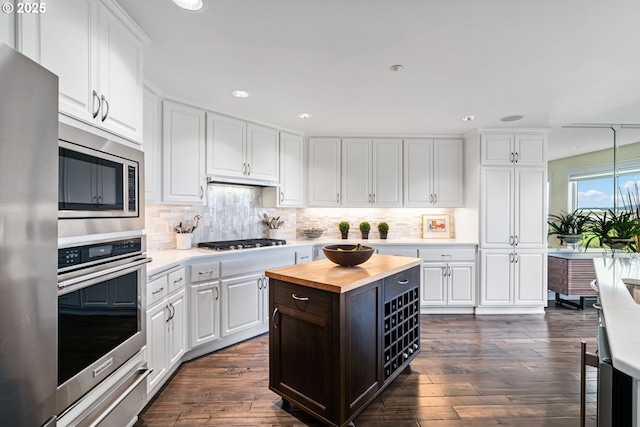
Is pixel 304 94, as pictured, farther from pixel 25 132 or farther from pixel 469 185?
pixel 469 185

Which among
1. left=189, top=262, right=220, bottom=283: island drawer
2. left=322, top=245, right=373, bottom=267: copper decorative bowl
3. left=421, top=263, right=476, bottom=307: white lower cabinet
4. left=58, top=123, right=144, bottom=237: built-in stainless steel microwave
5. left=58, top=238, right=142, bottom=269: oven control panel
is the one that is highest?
left=58, top=123, right=144, bottom=237: built-in stainless steel microwave

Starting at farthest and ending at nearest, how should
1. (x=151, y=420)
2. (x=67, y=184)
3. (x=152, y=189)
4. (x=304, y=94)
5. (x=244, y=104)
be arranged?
(x=244, y=104) < (x=304, y=94) < (x=152, y=189) < (x=151, y=420) < (x=67, y=184)

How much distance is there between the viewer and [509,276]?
3834 millimetres

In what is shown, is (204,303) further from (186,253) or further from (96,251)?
(96,251)

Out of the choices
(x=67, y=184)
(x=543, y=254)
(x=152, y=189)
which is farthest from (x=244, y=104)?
(x=543, y=254)

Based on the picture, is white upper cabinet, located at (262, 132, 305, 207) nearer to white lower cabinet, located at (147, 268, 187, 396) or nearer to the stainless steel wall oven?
white lower cabinet, located at (147, 268, 187, 396)

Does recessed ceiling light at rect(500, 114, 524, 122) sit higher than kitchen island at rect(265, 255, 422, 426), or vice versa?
recessed ceiling light at rect(500, 114, 524, 122)

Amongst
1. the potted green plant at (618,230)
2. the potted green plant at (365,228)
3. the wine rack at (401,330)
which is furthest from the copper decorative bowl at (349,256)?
the potted green plant at (618,230)

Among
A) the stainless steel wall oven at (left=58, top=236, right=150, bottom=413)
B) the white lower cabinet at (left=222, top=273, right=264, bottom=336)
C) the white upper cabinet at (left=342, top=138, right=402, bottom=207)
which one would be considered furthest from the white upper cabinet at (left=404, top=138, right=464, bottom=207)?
the stainless steel wall oven at (left=58, top=236, right=150, bottom=413)

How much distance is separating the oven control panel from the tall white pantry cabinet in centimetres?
383

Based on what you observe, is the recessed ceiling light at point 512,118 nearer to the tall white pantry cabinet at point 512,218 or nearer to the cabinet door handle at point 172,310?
the tall white pantry cabinet at point 512,218

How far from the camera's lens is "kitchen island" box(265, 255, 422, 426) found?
1655 millimetres

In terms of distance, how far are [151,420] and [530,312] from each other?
4295mm

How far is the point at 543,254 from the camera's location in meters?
3.84
